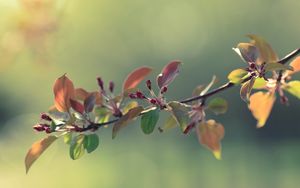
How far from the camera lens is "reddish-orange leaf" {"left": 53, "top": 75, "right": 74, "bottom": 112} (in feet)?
1.90

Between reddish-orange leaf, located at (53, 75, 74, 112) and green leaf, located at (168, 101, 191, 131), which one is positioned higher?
reddish-orange leaf, located at (53, 75, 74, 112)

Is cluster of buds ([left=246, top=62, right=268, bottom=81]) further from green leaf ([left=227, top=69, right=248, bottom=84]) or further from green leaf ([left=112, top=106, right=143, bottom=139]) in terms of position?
green leaf ([left=112, top=106, right=143, bottom=139])

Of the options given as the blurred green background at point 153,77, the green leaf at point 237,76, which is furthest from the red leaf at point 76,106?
the blurred green background at point 153,77

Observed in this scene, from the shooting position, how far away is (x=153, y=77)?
663 cm

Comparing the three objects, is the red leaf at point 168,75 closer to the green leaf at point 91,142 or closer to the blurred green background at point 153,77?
the green leaf at point 91,142

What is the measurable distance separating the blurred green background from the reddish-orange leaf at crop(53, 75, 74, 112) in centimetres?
465

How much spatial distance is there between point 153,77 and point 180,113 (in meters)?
6.10

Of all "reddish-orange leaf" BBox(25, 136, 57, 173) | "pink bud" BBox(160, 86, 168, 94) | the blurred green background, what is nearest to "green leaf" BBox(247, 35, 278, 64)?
"pink bud" BBox(160, 86, 168, 94)

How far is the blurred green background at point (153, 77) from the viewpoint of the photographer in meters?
5.77

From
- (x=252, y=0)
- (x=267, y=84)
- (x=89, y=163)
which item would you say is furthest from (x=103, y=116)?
(x=252, y=0)

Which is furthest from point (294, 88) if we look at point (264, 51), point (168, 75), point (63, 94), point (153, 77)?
point (153, 77)

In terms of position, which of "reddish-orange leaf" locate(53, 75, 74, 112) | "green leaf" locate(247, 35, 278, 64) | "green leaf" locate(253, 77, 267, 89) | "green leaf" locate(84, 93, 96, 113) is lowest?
"green leaf" locate(253, 77, 267, 89)

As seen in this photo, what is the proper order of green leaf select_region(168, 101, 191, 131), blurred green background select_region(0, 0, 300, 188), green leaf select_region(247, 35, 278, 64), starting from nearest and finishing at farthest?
green leaf select_region(168, 101, 191, 131)
green leaf select_region(247, 35, 278, 64)
blurred green background select_region(0, 0, 300, 188)

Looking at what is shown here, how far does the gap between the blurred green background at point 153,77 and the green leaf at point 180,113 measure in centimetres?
470
